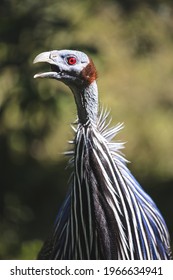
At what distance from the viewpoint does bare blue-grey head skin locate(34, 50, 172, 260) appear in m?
3.34

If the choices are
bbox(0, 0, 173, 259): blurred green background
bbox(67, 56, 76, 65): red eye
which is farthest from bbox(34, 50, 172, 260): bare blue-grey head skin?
bbox(0, 0, 173, 259): blurred green background

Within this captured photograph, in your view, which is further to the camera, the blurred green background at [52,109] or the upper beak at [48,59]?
the blurred green background at [52,109]

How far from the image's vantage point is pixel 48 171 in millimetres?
6680

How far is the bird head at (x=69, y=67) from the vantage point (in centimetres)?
330

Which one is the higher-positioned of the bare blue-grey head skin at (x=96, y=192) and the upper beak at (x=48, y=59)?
the upper beak at (x=48, y=59)

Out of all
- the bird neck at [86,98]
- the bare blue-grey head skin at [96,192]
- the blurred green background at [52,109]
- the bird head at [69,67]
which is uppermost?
the blurred green background at [52,109]

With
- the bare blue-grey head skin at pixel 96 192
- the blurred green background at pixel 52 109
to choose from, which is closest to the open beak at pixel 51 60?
the bare blue-grey head skin at pixel 96 192

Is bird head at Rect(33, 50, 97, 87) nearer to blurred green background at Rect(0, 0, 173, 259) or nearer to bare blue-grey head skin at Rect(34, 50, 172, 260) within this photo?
bare blue-grey head skin at Rect(34, 50, 172, 260)

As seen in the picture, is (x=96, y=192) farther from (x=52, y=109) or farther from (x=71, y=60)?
(x=52, y=109)

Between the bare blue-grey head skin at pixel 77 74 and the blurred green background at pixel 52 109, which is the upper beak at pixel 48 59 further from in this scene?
the blurred green background at pixel 52 109

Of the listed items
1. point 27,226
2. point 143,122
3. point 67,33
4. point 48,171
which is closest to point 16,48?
point 67,33

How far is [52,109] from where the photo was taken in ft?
17.1

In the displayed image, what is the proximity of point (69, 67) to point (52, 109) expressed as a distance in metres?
1.90

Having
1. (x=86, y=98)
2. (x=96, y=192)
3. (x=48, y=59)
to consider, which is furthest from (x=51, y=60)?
(x=96, y=192)
